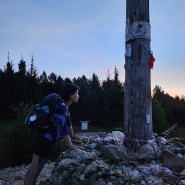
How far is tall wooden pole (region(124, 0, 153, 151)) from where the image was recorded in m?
3.89

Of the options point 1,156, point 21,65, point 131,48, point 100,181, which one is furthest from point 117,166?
point 21,65

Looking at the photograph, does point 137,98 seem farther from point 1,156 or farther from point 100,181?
point 1,156

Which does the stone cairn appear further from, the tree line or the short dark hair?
the tree line

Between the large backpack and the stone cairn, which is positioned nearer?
the stone cairn

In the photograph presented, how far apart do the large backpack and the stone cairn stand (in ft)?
1.83

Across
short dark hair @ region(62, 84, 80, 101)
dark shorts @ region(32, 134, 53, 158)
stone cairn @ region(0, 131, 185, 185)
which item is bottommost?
stone cairn @ region(0, 131, 185, 185)

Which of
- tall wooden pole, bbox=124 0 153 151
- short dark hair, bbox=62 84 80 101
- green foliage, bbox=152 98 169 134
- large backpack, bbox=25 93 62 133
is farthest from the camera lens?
green foliage, bbox=152 98 169 134

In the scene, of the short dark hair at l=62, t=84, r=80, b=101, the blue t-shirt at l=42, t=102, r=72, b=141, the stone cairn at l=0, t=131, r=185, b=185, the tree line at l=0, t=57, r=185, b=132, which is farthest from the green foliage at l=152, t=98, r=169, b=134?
the blue t-shirt at l=42, t=102, r=72, b=141

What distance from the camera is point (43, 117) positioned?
3.33 metres

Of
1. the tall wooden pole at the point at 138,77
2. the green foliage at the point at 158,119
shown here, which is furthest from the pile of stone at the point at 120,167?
the green foliage at the point at 158,119

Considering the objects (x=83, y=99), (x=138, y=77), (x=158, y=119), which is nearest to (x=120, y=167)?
(x=138, y=77)

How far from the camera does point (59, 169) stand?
359cm

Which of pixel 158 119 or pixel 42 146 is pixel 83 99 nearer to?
pixel 158 119

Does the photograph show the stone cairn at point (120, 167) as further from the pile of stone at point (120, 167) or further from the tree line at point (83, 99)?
the tree line at point (83, 99)
